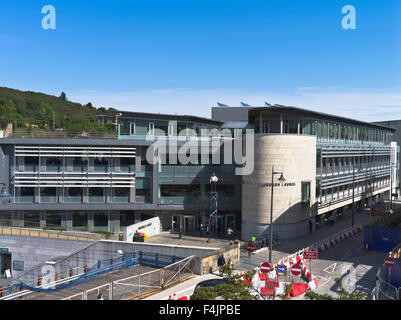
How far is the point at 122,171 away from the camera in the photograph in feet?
140

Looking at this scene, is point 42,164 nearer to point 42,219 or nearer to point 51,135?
point 51,135

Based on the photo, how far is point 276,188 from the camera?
36812 millimetres

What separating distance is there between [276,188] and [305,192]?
3.63 metres

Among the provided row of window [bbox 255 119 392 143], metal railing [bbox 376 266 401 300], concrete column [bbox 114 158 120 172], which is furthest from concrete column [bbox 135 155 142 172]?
metal railing [bbox 376 266 401 300]

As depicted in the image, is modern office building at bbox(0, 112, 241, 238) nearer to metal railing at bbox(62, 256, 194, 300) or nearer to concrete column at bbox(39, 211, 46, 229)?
concrete column at bbox(39, 211, 46, 229)

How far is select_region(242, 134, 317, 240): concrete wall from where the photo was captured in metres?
36.5

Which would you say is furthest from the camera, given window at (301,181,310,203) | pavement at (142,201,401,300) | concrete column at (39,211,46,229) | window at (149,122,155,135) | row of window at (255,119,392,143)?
window at (149,122,155,135)

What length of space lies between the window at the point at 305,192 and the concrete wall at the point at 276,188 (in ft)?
1.29

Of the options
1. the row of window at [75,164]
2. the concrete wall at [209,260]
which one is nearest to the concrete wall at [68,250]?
the concrete wall at [209,260]

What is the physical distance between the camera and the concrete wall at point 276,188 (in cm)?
3653

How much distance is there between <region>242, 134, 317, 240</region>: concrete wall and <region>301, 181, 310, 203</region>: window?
393mm

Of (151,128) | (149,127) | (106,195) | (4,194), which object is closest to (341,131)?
(151,128)
